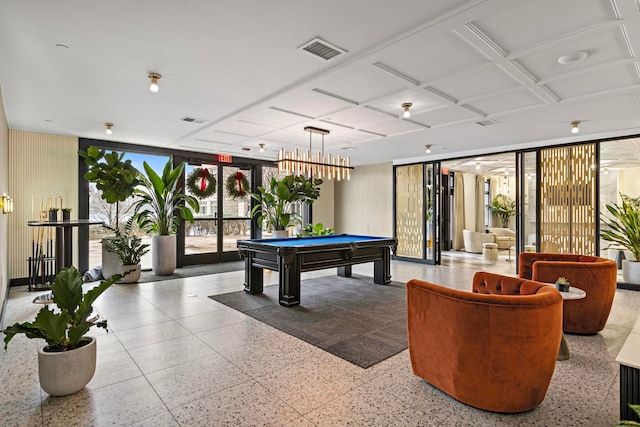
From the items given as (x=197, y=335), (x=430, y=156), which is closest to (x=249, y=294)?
(x=197, y=335)

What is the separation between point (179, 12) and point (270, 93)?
6.04 feet

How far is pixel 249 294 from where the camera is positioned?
5.61 m

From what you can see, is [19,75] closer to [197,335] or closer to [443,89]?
[197,335]

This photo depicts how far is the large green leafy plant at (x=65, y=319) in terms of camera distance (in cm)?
251

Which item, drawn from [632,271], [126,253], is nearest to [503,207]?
[632,271]

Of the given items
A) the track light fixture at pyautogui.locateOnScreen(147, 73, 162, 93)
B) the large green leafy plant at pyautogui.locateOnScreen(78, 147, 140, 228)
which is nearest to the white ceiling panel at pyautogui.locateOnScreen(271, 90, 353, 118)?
the track light fixture at pyautogui.locateOnScreen(147, 73, 162, 93)

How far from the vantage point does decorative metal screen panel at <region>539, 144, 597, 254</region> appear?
661cm

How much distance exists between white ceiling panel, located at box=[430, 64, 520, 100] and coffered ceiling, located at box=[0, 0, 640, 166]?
0.02 metres

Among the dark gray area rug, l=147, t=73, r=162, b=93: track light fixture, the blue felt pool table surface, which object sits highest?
l=147, t=73, r=162, b=93: track light fixture

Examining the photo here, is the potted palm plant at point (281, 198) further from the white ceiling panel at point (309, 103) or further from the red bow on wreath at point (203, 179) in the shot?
the white ceiling panel at point (309, 103)

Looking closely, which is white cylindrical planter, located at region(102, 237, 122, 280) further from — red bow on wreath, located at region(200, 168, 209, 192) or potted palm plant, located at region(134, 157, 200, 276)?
red bow on wreath, located at region(200, 168, 209, 192)

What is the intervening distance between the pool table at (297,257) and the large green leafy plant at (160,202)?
103 inches

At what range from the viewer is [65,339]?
2635 millimetres

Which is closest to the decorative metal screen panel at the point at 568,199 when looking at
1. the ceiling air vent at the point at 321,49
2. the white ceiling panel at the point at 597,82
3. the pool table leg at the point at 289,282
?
the white ceiling panel at the point at 597,82
